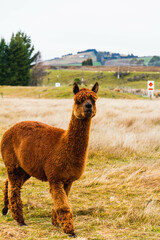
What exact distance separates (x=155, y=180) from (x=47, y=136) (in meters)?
3.15

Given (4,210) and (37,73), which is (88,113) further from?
(37,73)

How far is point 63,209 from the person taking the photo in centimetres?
397

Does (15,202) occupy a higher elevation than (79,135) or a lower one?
lower

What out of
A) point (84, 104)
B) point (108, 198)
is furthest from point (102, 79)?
point (84, 104)

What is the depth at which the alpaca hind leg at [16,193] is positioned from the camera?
4.57 m

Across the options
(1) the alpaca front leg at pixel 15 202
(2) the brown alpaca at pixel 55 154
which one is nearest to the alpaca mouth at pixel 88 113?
→ (2) the brown alpaca at pixel 55 154

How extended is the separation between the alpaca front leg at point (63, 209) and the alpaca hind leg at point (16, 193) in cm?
80

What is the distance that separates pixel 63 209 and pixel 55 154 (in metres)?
0.73

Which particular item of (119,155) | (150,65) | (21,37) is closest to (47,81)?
(21,37)

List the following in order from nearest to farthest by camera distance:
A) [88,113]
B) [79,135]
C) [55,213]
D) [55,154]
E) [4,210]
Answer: [88,113] → [79,135] → [55,154] → [55,213] → [4,210]

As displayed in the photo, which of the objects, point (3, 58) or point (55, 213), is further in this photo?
point (3, 58)

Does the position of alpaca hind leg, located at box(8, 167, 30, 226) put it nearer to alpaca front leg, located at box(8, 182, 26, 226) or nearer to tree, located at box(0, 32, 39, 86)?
alpaca front leg, located at box(8, 182, 26, 226)

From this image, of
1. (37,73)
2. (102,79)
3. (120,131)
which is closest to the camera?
(120,131)

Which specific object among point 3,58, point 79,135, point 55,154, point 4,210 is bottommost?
point 4,210
